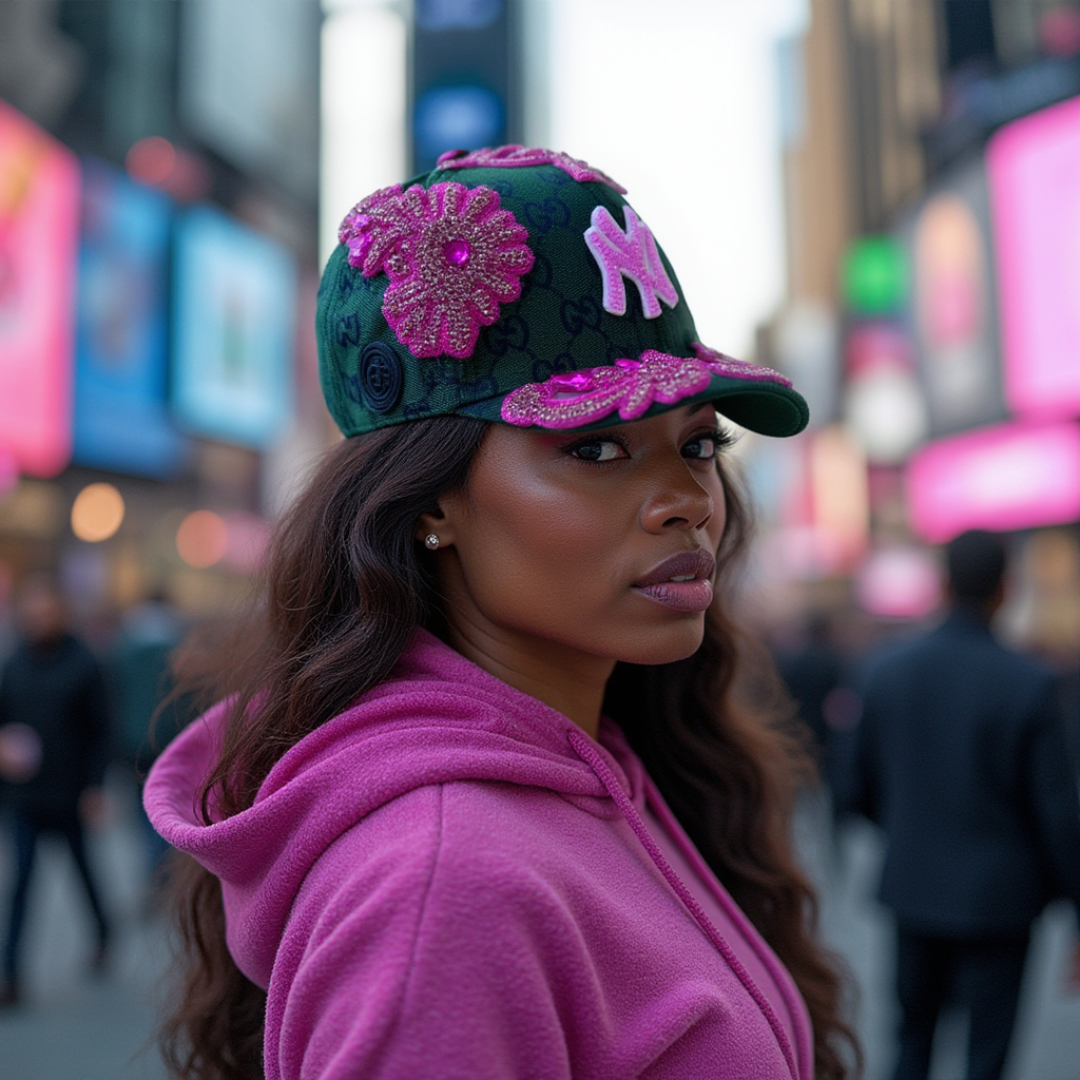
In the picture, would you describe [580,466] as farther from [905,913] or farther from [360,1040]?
[905,913]

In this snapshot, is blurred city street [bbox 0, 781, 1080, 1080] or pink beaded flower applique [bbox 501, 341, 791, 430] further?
blurred city street [bbox 0, 781, 1080, 1080]

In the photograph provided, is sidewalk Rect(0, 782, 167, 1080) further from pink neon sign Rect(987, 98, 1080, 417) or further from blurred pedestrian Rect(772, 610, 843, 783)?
pink neon sign Rect(987, 98, 1080, 417)

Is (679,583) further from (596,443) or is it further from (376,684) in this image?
(376,684)

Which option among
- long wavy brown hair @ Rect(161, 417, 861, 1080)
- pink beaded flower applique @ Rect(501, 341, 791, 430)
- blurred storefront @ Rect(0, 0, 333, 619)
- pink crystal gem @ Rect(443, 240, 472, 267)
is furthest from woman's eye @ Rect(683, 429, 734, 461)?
blurred storefront @ Rect(0, 0, 333, 619)

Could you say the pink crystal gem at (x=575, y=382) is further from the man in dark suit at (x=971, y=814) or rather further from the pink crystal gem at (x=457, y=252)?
the man in dark suit at (x=971, y=814)

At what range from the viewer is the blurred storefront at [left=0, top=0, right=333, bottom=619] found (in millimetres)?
14664

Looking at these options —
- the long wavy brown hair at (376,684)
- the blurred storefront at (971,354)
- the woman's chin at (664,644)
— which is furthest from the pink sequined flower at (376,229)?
the blurred storefront at (971,354)

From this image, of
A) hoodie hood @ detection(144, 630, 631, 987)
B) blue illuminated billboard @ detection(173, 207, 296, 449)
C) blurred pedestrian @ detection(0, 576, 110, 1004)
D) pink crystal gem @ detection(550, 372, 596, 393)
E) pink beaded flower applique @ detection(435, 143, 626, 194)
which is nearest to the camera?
hoodie hood @ detection(144, 630, 631, 987)

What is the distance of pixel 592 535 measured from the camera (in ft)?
3.82

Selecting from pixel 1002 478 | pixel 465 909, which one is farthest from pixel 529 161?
pixel 1002 478

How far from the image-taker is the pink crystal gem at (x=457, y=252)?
1.17 m

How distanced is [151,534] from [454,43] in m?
10.6

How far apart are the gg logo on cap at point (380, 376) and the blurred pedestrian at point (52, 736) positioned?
4.45 metres

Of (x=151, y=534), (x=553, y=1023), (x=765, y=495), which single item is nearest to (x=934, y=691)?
(x=553, y=1023)
